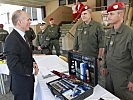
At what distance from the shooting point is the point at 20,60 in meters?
1.44

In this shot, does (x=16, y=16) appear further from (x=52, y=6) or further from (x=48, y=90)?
(x=52, y=6)

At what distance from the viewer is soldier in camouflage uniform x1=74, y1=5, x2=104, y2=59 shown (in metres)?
2.30

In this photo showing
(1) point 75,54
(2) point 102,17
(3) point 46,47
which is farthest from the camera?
(2) point 102,17

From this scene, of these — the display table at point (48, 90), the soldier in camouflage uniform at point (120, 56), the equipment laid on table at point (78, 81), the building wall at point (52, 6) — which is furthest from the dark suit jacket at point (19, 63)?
the building wall at point (52, 6)

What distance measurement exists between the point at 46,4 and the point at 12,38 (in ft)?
28.4

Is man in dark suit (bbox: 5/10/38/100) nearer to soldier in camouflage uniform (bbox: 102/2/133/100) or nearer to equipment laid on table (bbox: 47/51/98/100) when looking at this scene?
equipment laid on table (bbox: 47/51/98/100)

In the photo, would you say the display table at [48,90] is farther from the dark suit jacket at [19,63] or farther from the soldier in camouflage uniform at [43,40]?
the soldier in camouflage uniform at [43,40]

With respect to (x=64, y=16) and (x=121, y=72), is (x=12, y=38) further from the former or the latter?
(x=64, y=16)

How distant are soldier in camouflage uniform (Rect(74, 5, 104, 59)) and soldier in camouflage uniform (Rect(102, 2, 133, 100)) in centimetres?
66

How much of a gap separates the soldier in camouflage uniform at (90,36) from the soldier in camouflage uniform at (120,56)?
2.17 feet

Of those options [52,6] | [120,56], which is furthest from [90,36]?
[52,6]

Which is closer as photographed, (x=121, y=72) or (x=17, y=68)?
(x=17, y=68)

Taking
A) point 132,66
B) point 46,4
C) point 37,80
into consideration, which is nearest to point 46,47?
point 37,80

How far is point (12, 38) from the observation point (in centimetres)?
141
